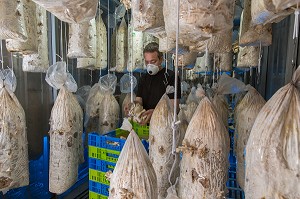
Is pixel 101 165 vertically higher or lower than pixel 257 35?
lower

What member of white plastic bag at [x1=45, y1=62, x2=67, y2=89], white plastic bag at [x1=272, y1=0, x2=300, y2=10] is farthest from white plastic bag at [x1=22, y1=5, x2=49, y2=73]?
white plastic bag at [x1=272, y1=0, x2=300, y2=10]

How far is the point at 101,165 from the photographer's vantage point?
6.11 feet

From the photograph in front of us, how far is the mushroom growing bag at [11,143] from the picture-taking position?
5.30 ft

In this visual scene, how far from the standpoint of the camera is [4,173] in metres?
1.61

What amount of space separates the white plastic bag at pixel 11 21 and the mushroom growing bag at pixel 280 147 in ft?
4.42

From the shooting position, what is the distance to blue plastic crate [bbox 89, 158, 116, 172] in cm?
182

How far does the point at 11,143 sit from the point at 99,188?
0.76m

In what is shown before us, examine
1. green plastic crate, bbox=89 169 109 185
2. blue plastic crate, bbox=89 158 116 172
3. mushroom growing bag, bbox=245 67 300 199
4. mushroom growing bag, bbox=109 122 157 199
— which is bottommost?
green plastic crate, bbox=89 169 109 185

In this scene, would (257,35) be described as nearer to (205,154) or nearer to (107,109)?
(205,154)

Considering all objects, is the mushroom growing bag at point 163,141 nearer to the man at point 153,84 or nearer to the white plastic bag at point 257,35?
the white plastic bag at point 257,35

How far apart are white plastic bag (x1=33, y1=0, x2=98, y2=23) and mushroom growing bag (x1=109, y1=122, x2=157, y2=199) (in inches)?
24.1

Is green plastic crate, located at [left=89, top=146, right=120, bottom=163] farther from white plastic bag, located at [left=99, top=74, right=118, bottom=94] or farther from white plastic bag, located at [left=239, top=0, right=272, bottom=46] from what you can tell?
white plastic bag, located at [left=239, top=0, right=272, bottom=46]

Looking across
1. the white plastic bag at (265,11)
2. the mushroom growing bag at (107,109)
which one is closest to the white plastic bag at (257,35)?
the white plastic bag at (265,11)

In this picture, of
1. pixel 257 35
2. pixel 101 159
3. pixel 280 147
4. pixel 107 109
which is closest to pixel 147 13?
pixel 257 35
